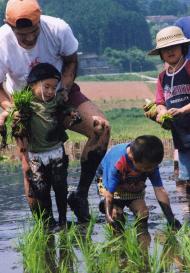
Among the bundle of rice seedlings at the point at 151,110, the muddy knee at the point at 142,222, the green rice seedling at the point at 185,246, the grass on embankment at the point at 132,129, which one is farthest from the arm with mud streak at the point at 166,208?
the grass on embankment at the point at 132,129

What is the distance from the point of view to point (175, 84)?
7.82 metres

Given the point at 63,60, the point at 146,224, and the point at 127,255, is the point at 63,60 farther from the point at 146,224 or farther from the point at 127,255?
the point at 127,255

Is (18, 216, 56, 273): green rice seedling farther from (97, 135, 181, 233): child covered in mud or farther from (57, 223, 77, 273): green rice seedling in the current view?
(97, 135, 181, 233): child covered in mud

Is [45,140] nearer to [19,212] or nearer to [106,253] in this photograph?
[19,212]

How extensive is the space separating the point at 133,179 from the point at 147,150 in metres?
0.56

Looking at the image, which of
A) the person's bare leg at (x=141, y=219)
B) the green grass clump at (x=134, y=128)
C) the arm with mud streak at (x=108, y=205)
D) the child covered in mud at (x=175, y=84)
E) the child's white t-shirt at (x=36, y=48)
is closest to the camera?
the person's bare leg at (x=141, y=219)

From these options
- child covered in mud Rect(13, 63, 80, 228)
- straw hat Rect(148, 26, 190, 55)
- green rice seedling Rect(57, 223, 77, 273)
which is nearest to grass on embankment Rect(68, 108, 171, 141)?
straw hat Rect(148, 26, 190, 55)

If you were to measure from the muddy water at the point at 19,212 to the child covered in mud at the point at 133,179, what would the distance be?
165 millimetres

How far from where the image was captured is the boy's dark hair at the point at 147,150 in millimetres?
6648

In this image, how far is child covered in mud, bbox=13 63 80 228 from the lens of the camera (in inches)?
283

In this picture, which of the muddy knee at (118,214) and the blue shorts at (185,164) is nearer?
the muddy knee at (118,214)

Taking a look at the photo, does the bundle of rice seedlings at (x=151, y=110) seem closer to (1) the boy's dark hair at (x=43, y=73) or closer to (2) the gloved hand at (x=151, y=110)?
(2) the gloved hand at (x=151, y=110)

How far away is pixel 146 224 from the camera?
7.05 m

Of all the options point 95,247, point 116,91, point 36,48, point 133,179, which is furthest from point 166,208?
point 116,91
